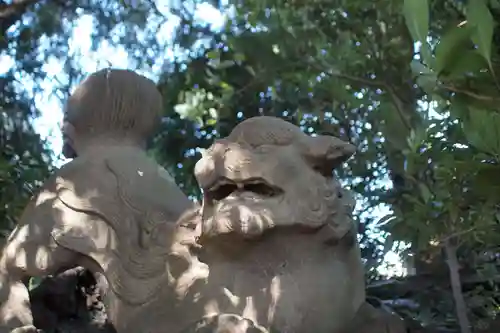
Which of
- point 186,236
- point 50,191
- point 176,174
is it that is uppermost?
point 176,174

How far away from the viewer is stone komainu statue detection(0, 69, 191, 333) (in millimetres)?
2436

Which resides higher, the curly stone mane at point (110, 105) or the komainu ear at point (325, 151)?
the curly stone mane at point (110, 105)

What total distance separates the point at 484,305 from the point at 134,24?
2.82m

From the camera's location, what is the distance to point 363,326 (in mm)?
2209

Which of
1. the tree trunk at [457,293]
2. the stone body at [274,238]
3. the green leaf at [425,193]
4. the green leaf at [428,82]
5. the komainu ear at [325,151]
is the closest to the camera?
the green leaf at [428,82]

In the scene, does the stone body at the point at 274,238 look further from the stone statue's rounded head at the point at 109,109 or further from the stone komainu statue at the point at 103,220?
the stone statue's rounded head at the point at 109,109

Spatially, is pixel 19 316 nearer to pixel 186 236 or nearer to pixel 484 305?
pixel 186 236

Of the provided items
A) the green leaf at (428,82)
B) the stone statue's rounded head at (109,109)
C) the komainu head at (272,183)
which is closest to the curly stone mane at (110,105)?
the stone statue's rounded head at (109,109)

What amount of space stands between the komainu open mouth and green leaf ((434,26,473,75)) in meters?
1.60

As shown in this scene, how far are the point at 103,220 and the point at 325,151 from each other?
848mm

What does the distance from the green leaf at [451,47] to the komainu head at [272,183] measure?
5.05 feet

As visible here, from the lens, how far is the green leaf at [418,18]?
1.86 ft

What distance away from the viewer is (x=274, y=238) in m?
2.21

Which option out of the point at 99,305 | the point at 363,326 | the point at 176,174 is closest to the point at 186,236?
the point at 363,326
